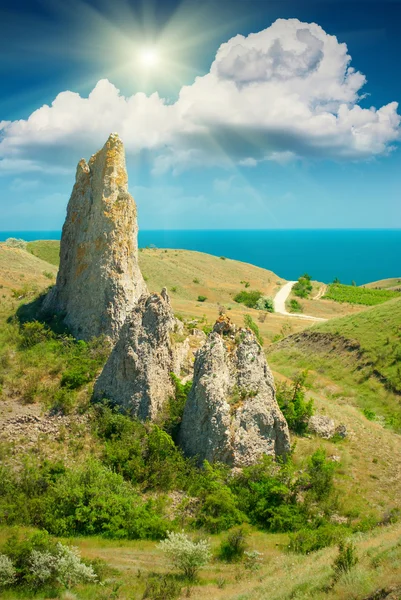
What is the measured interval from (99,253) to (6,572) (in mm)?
17202

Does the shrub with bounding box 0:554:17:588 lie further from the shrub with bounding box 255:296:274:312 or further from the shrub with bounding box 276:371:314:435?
the shrub with bounding box 255:296:274:312

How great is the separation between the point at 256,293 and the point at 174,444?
64.7m

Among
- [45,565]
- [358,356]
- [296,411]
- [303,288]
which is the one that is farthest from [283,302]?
[45,565]

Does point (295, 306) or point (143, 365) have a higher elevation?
point (295, 306)

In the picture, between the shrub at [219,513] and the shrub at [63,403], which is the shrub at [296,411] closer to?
the shrub at [219,513]

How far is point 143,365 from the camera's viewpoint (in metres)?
20.2

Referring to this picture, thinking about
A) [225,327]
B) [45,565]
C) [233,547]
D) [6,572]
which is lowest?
[6,572]

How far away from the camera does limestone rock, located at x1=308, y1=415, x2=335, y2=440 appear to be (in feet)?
72.7

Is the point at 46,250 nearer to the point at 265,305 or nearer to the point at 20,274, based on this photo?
the point at 265,305

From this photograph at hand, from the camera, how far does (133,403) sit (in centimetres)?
1992

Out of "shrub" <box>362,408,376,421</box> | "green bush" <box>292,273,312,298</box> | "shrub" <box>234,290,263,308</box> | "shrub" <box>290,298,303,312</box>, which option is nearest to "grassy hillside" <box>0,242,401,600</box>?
"shrub" <box>362,408,376,421</box>

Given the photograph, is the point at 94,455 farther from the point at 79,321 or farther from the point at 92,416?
the point at 79,321

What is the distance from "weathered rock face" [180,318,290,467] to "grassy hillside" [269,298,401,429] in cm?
1449

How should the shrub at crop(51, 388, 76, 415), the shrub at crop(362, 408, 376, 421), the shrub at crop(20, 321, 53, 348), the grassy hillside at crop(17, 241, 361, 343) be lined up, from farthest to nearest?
1. the grassy hillside at crop(17, 241, 361, 343)
2. the shrub at crop(362, 408, 376, 421)
3. the shrub at crop(20, 321, 53, 348)
4. the shrub at crop(51, 388, 76, 415)
